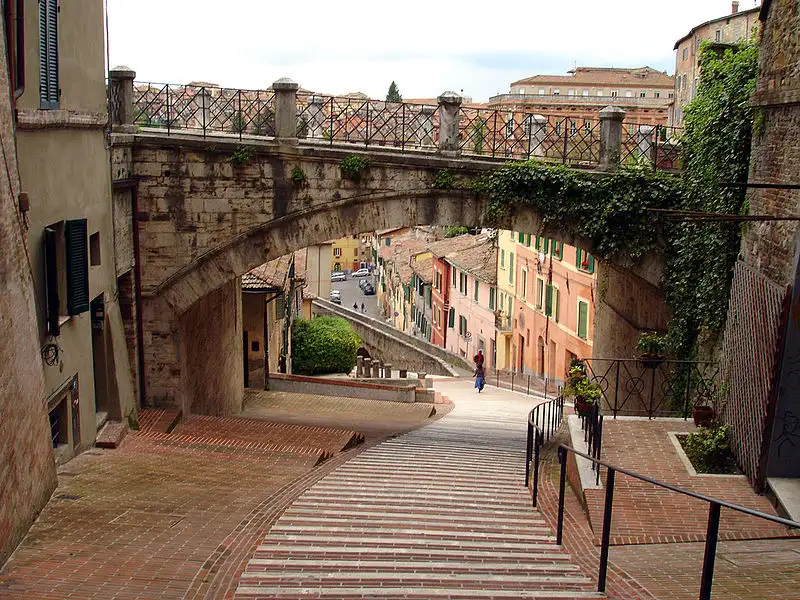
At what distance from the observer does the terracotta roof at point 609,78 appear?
80.6m

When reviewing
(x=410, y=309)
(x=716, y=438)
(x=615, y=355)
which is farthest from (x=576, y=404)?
(x=410, y=309)

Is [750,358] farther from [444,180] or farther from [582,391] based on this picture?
[444,180]

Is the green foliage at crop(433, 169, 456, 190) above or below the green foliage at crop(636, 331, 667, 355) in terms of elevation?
above

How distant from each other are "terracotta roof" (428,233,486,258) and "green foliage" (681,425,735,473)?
36566mm

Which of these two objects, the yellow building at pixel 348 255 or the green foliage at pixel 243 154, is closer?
the green foliage at pixel 243 154

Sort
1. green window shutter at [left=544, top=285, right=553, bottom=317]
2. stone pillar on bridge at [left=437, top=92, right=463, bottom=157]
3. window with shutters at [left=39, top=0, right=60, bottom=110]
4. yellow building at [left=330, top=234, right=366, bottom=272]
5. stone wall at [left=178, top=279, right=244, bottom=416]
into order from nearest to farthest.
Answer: window with shutters at [left=39, top=0, right=60, bottom=110] < stone pillar on bridge at [left=437, top=92, right=463, bottom=157] < stone wall at [left=178, top=279, right=244, bottom=416] < green window shutter at [left=544, top=285, right=553, bottom=317] < yellow building at [left=330, top=234, right=366, bottom=272]

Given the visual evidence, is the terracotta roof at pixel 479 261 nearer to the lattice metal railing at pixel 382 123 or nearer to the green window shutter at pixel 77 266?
the lattice metal railing at pixel 382 123

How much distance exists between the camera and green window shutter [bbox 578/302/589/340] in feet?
97.8

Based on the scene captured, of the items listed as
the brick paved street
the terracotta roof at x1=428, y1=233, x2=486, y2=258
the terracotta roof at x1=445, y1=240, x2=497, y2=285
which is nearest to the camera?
the brick paved street

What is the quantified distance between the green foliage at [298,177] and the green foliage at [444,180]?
7.15 ft

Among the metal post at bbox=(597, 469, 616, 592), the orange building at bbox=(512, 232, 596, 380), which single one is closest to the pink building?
the orange building at bbox=(512, 232, 596, 380)

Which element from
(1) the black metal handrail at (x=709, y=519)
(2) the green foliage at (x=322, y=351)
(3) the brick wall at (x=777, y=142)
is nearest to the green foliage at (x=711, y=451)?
(1) the black metal handrail at (x=709, y=519)

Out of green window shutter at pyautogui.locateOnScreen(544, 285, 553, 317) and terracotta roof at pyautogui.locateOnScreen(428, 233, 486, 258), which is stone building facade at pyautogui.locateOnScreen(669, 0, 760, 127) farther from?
green window shutter at pyautogui.locateOnScreen(544, 285, 553, 317)

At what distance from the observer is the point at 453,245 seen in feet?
163
